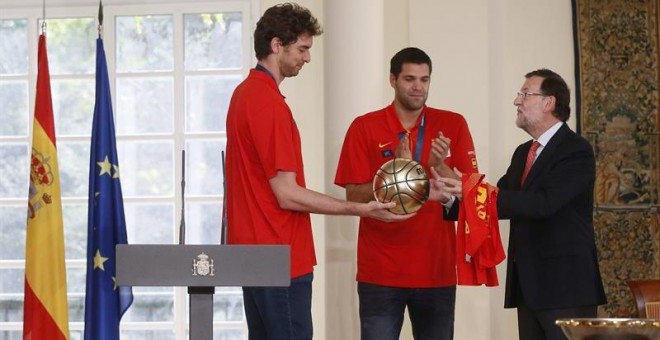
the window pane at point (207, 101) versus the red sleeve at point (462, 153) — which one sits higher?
the window pane at point (207, 101)

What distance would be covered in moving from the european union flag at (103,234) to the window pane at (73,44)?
947mm

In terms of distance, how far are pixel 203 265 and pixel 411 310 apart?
1593mm

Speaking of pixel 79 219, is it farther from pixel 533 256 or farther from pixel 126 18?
pixel 533 256

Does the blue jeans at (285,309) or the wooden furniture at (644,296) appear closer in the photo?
the blue jeans at (285,309)

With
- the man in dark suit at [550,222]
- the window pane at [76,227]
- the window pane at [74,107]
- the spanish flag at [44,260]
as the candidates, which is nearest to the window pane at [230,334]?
the window pane at [76,227]

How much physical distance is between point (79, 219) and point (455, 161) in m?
2.84

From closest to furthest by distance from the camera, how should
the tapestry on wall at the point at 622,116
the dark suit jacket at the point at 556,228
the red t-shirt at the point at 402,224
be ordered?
the dark suit jacket at the point at 556,228, the red t-shirt at the point at 402,224, the tapestry on wall at the point at 622,116

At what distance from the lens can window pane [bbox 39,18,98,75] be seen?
6.87 m

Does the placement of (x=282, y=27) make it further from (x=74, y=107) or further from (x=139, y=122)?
(x=74, y=107)

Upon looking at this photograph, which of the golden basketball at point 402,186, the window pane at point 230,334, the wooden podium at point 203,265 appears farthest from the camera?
the window pane at point 230,334

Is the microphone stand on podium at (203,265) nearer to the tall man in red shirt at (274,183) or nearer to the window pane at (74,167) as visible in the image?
the tall man in red shirt at (274,183)

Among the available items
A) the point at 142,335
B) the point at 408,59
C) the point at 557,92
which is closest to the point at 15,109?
the point at 142,335

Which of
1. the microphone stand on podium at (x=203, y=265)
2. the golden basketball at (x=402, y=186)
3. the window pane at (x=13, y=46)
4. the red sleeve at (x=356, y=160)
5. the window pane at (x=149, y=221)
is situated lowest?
the microphone stand on podium at (x=203, y=265)

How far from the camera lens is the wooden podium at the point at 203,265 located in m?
3.57
